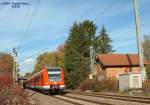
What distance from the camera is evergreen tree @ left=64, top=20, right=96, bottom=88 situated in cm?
6871

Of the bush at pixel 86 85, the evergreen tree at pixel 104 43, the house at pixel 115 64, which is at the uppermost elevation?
the evergreen tree at pixel 104 43

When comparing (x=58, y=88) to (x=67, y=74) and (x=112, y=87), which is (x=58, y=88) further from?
Answer: (x=67, y=74)

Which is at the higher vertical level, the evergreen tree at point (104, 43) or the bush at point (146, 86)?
the evergreen tree at point (104, 43)

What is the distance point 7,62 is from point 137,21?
240 ft

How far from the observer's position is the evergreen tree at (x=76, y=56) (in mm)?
68706

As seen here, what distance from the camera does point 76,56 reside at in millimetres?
72375

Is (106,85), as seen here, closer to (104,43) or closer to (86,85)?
(86,85)

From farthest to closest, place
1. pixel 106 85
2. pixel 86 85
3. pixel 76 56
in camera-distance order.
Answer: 1. pixel 76 56
2. pixel 86 85
3. pixel 106 85

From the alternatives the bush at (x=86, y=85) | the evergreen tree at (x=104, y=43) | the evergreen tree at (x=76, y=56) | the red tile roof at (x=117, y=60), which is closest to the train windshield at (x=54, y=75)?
the bush at (x=86, y=85)

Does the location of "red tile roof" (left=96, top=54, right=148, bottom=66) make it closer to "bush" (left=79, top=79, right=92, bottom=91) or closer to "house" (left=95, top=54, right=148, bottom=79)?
"house" (left=95, top=54, right=148, bottom=79)

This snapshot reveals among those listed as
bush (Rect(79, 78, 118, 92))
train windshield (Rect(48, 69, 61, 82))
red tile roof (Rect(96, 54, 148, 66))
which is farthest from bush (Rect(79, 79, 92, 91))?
train windshield (Rect(48, 69, 61, 82))

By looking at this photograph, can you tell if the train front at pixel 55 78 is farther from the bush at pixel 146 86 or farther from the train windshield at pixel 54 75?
the bush at pixel 146 86

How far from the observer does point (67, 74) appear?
2820 inches

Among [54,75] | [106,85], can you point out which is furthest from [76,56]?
[54,75]
